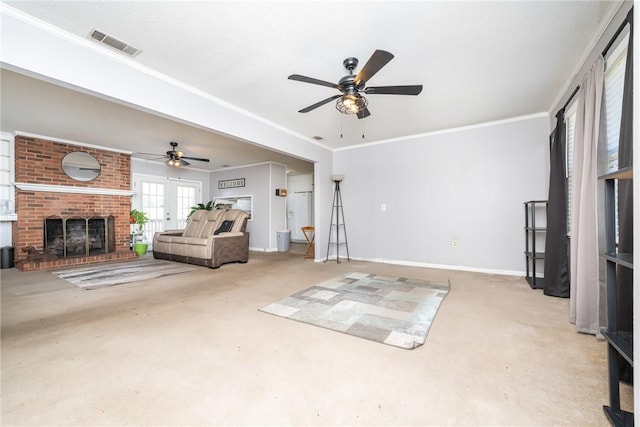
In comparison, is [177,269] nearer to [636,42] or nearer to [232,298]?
[232,298]

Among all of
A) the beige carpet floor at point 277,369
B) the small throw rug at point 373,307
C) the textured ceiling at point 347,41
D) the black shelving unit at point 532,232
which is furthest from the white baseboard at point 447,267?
the textured ceiling at point 347,41

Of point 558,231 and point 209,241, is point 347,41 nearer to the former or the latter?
point 558,231

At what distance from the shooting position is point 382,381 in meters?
1.60

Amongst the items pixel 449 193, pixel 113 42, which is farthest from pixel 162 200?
pixel 449 193

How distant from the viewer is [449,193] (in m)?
4.88

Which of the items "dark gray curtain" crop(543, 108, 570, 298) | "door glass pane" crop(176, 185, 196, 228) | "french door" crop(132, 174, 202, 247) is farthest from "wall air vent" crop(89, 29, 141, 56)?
"door glass pane" crop(176, 185, 196, 228)

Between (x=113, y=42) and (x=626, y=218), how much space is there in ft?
13.4

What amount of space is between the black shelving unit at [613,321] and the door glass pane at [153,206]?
8586 millimetres

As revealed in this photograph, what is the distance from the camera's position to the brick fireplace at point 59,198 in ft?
16.7

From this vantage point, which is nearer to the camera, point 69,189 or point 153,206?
point 69,189

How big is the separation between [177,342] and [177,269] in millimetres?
3114

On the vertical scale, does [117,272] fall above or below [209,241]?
below

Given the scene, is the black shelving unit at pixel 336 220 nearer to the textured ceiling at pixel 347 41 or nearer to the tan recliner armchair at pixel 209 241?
the tan recliner armchair at pixel 209 241

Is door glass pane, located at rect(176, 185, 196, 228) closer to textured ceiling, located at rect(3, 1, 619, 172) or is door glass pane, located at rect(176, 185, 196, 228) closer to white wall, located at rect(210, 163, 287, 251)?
white wall, located at rect(210, 163, 287, 251)
